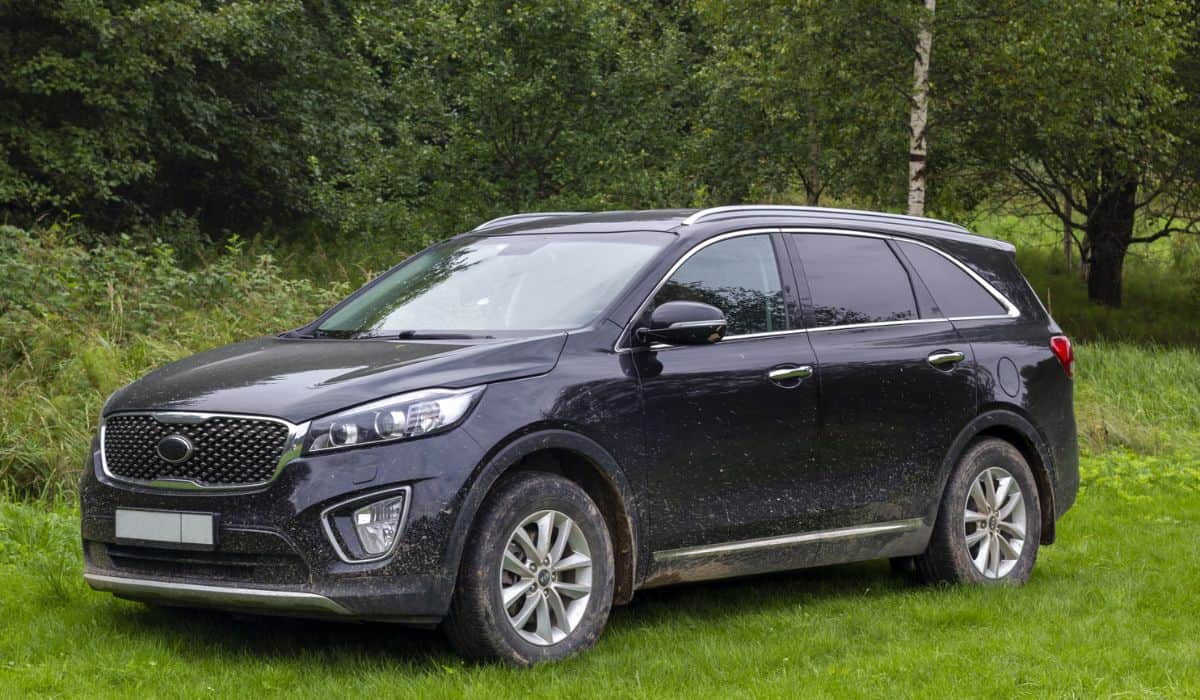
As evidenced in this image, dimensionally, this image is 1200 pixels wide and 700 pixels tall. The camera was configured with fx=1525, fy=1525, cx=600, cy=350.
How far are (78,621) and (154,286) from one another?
787 cm

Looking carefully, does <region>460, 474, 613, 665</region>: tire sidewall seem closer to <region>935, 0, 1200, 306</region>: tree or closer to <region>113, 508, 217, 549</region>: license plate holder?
<region>113, 508, 217, 549</region>: license plate holder

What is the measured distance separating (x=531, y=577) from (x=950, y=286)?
3143 mm

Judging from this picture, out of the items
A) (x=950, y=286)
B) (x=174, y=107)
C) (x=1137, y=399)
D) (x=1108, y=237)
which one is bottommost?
(x=1137, y=399)

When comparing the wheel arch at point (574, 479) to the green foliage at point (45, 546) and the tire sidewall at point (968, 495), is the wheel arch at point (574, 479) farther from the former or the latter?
the green foliage at point (45, 546)

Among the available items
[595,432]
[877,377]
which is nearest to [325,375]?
[595,432]

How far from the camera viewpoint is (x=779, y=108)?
2450 centimetres

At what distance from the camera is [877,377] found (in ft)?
23.0

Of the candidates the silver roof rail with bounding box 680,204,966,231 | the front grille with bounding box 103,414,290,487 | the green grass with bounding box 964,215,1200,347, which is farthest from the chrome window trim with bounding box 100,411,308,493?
the green grass with bounding box 964,215,1200,347

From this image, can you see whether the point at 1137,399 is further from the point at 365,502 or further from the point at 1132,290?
the point at 1132,290

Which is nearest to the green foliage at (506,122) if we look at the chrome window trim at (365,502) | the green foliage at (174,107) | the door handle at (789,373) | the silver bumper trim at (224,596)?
the green foliage at (174,107)

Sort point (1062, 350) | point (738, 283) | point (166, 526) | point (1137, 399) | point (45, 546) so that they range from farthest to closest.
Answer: point (1137, 399), point (1062, 350), point (45, 546), point (738, 283), point (166, 526)

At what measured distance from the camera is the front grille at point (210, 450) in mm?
5344

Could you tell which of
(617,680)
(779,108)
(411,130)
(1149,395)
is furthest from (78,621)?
(779,108)

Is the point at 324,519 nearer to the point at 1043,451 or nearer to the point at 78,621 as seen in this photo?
the point at 78,621
